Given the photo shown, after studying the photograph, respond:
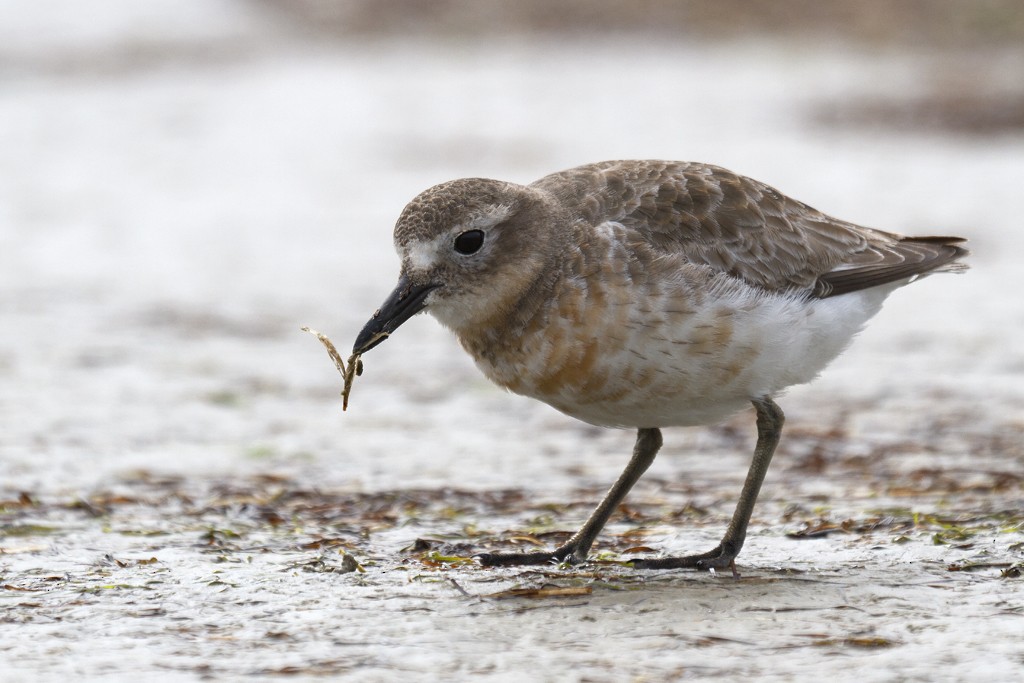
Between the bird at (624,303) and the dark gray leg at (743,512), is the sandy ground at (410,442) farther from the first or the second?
the bird at (624,303)

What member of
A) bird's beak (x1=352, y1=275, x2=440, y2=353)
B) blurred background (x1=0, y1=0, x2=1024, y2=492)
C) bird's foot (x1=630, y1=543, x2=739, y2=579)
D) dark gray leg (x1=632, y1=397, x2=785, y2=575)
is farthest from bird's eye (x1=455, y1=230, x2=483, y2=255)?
blurred background (x1=0, y1=0, x2=1024, y2=492)

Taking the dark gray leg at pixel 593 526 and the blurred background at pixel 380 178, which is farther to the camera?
the blurred background at pixel 380 178

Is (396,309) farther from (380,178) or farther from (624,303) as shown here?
(380,178)

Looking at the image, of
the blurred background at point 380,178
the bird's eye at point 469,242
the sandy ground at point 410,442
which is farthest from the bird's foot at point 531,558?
the blurred background at point 380,178

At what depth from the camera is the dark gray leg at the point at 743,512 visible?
20.1 feet

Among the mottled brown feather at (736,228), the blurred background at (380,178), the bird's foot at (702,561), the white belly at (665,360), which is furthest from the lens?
the blurred background at (380,178)

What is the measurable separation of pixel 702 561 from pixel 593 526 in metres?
0.56

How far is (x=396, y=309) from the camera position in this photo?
6.21 m

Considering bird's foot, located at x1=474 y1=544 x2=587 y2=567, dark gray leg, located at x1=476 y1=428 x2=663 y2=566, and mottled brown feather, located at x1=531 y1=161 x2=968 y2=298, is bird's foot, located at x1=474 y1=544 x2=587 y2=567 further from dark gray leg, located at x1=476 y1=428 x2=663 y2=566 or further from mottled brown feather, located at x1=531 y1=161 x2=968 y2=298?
mottled brown feather, located at x1=531 y1=161 x2=968 y2=298

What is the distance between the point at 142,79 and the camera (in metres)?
24.0

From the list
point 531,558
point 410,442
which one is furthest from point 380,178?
point 531,558

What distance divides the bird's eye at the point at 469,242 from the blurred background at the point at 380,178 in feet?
7.08

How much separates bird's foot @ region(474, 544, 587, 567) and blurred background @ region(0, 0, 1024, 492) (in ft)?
5.56

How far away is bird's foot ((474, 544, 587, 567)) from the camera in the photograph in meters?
6.18
